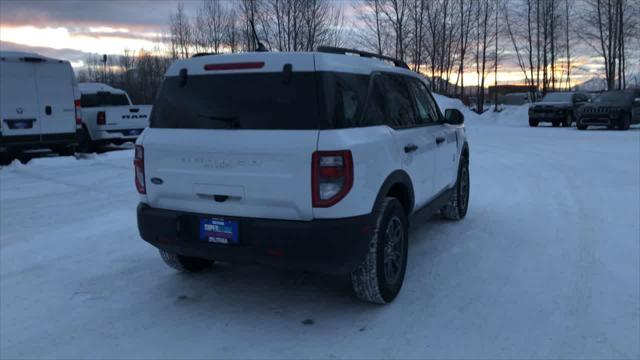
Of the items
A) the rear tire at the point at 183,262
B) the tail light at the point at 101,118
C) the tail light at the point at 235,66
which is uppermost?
the tail light at the point at 101,118

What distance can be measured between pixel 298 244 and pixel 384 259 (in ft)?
2.81

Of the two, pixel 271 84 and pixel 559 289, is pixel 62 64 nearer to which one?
pixel 271 84

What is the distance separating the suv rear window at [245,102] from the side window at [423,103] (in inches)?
70.3

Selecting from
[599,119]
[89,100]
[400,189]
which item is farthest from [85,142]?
[599,119]

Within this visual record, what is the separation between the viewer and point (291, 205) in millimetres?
3570

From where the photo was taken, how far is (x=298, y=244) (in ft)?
11.6

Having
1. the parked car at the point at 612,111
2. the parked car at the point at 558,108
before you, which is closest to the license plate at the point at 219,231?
the parked car at the point at 612,111

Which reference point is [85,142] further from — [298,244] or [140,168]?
[298,244]

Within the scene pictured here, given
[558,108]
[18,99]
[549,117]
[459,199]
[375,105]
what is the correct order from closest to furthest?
[375,105], [459,199], [18,99], [558,108], [549,117]

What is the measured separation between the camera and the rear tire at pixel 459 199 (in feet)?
21.5

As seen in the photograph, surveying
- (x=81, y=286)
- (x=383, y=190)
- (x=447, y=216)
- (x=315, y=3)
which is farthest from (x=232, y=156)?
(x=315, y=3)

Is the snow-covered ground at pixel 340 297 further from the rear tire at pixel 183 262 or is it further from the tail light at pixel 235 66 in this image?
the tail light at pixel 235 66

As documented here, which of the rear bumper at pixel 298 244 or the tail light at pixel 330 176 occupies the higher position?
the tail light at pixel 330 176

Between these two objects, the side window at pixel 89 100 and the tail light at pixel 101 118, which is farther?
the side window at pixel 89 100
